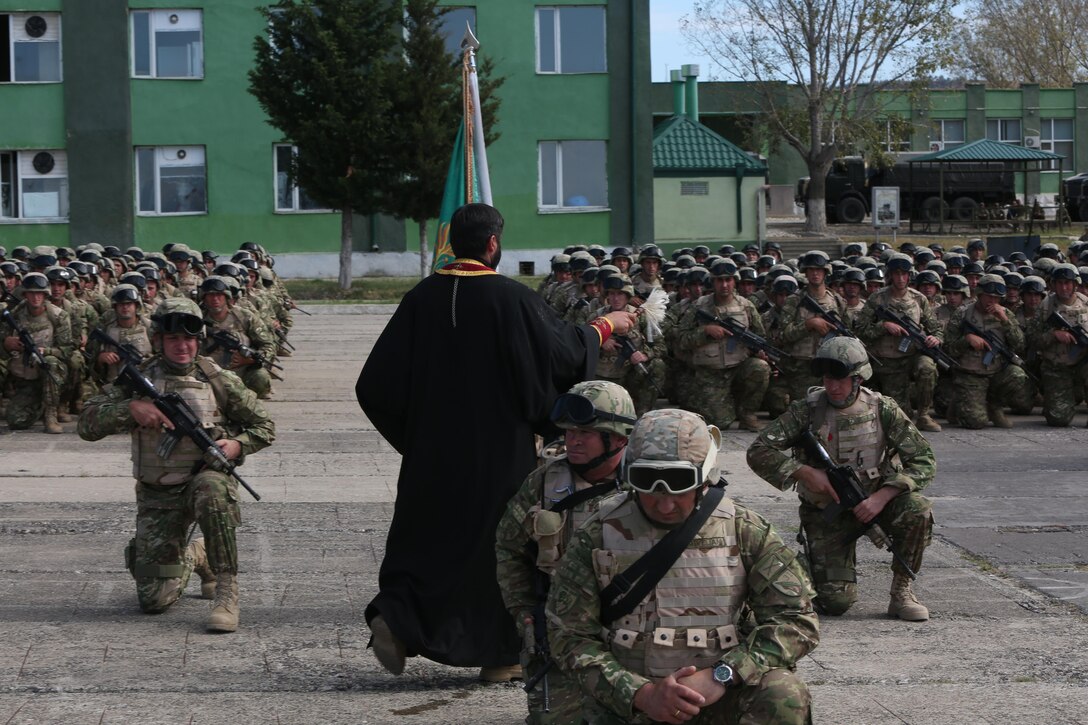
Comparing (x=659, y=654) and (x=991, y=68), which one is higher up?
(x=991, y=68)

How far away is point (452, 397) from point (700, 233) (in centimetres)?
3771

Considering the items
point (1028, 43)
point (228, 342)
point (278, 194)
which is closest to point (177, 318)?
point (228, 342)

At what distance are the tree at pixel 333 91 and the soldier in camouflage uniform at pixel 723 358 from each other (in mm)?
17255

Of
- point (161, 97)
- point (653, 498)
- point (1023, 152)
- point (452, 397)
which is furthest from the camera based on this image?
point (1023, 152)

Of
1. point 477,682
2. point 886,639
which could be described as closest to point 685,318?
point 886,639

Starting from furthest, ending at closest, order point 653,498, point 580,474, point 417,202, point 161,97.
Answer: point 161,97
point 417,202
point 580,474
point 653,498

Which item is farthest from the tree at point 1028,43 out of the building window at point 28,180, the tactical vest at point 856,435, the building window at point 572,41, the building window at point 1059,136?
the tactical vest at point 856,435

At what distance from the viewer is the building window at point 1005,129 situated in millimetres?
62688

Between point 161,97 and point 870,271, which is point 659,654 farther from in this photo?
point 161,97

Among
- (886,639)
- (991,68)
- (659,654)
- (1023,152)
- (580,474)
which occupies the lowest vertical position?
(886,639)

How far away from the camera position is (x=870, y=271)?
720 inches

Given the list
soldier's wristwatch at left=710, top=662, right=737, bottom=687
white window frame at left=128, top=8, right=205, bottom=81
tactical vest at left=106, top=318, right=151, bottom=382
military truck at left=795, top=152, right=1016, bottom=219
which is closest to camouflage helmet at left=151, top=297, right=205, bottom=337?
soldier's wristwatch at left=710, top=662, right=737, bottom=687

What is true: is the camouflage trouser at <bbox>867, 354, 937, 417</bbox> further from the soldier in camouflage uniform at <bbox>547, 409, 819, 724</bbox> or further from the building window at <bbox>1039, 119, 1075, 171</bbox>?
the building window at <bbox>1039, 119, 1075, 171</bbox>

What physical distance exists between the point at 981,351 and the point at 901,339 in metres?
1.05
